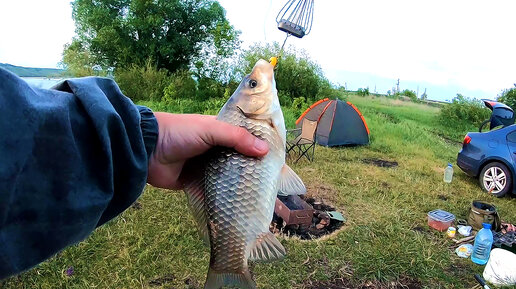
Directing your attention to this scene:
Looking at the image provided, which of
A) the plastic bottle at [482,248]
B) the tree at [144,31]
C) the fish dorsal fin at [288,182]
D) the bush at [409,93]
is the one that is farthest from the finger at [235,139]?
the bush at [409,93]

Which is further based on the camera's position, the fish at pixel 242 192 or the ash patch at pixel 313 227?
the ash patch at pixel 313 227

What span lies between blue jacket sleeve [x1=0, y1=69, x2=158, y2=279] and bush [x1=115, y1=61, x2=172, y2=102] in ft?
53.8

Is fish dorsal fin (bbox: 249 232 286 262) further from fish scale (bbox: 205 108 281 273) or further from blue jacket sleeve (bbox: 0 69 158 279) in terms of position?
blue jacket sleeve (bbox: 0 69 158 279)

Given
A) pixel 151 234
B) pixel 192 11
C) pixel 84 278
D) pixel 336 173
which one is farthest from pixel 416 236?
pixel 192 11

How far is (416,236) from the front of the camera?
4848 mm

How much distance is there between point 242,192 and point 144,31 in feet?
65.6

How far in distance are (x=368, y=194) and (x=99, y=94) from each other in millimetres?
5756

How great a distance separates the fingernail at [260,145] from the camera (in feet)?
5.10

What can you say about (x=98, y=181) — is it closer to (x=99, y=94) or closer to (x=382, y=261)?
(x=99, y=94)

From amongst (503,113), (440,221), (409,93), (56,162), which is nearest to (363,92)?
(409,93)

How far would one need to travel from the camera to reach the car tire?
699 centimetres

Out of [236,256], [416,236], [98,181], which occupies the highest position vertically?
[98,181]

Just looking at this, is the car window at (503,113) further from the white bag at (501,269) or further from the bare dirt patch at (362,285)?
the bare dirt patch at (362,285)

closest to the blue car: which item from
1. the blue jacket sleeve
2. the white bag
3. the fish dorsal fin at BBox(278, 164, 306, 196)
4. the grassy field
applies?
the grassy field
